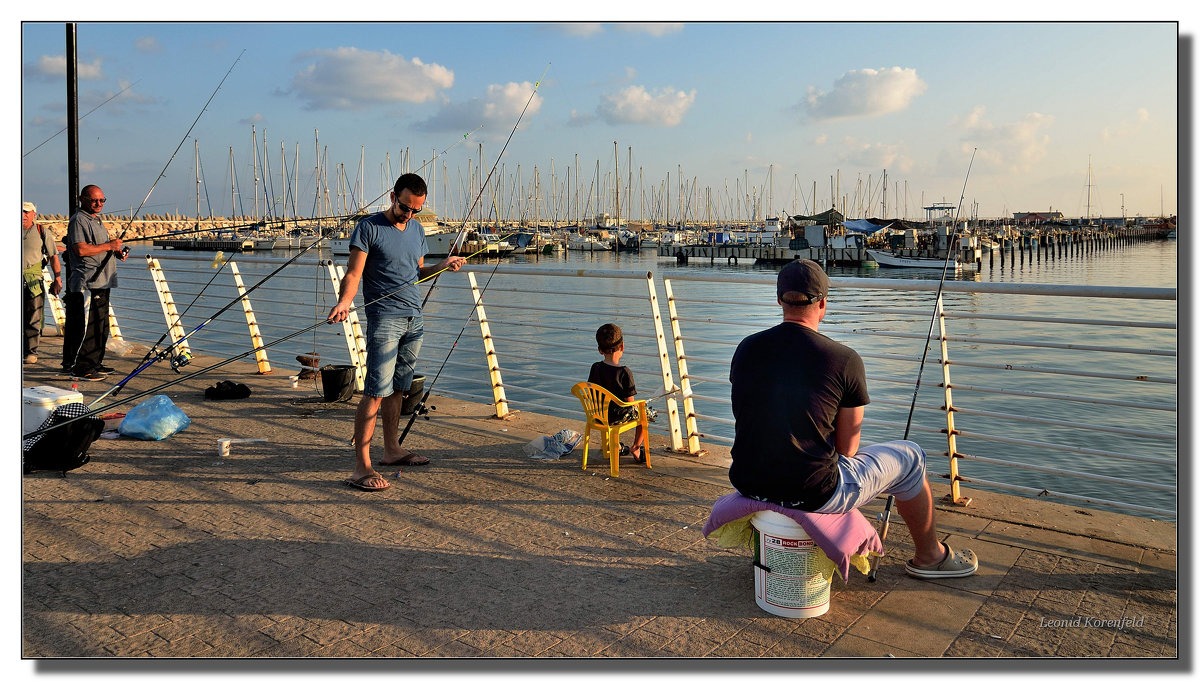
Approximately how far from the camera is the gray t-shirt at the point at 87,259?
25.6 feet

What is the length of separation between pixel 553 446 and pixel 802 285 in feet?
9.28

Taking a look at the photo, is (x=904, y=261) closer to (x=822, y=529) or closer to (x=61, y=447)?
(x=61, y=447)

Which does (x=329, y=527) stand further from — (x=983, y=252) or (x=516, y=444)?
(x=983, y=252)

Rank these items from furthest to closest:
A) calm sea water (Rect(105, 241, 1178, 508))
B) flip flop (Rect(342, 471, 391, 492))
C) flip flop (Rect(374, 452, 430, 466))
Answer: calm sea water (Rect(105, 241, 1178, 508)) < flip flop (Rect(374, 452, 430, 466)) < flip flop (Rect(342, 471, 391, 492))

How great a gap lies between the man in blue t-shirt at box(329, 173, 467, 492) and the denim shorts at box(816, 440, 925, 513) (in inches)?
105

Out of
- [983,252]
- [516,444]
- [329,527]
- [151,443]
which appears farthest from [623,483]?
[983,252]

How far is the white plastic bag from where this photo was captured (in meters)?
5.55

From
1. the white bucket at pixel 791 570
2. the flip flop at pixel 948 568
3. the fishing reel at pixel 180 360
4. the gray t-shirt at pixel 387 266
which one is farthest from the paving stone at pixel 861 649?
the fishing reel at pixel 180 360

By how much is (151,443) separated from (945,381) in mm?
5078

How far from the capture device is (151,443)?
5.93 m

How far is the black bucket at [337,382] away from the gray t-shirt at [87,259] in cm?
267

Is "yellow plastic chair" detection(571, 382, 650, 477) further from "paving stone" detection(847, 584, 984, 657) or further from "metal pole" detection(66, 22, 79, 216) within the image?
"metal pole" detection(66, 22, 79, 216)

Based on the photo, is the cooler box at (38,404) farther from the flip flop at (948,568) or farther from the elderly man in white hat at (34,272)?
the flip flop at (948,568)

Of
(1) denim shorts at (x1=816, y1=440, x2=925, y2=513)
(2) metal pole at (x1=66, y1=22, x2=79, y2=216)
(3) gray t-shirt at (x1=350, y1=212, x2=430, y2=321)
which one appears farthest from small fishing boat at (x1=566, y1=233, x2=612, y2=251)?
(1) denim shorts at (x1=816, y1=440, x2=925, y2=513)
